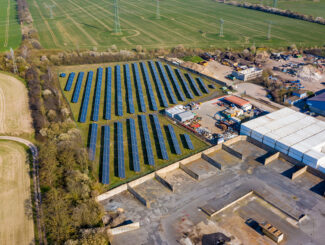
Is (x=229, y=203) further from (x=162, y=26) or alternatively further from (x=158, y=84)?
(x=162, y=26)

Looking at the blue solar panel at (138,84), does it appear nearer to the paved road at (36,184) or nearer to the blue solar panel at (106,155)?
the blue solar panel at (106,155)

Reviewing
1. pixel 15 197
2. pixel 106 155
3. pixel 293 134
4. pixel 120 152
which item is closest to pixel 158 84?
pixel 120 152

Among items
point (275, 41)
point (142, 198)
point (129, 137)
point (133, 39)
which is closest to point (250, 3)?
point (275, 41)

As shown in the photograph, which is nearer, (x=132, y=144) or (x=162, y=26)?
(x=132, y=144)

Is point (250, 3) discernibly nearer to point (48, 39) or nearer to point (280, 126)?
point (48, 39)

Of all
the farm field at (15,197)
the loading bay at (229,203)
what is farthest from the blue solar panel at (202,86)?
the farm field at (15,197)

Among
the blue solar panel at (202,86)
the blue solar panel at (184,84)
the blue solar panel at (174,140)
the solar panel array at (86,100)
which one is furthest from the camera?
the blue solar panel at (202,86)
